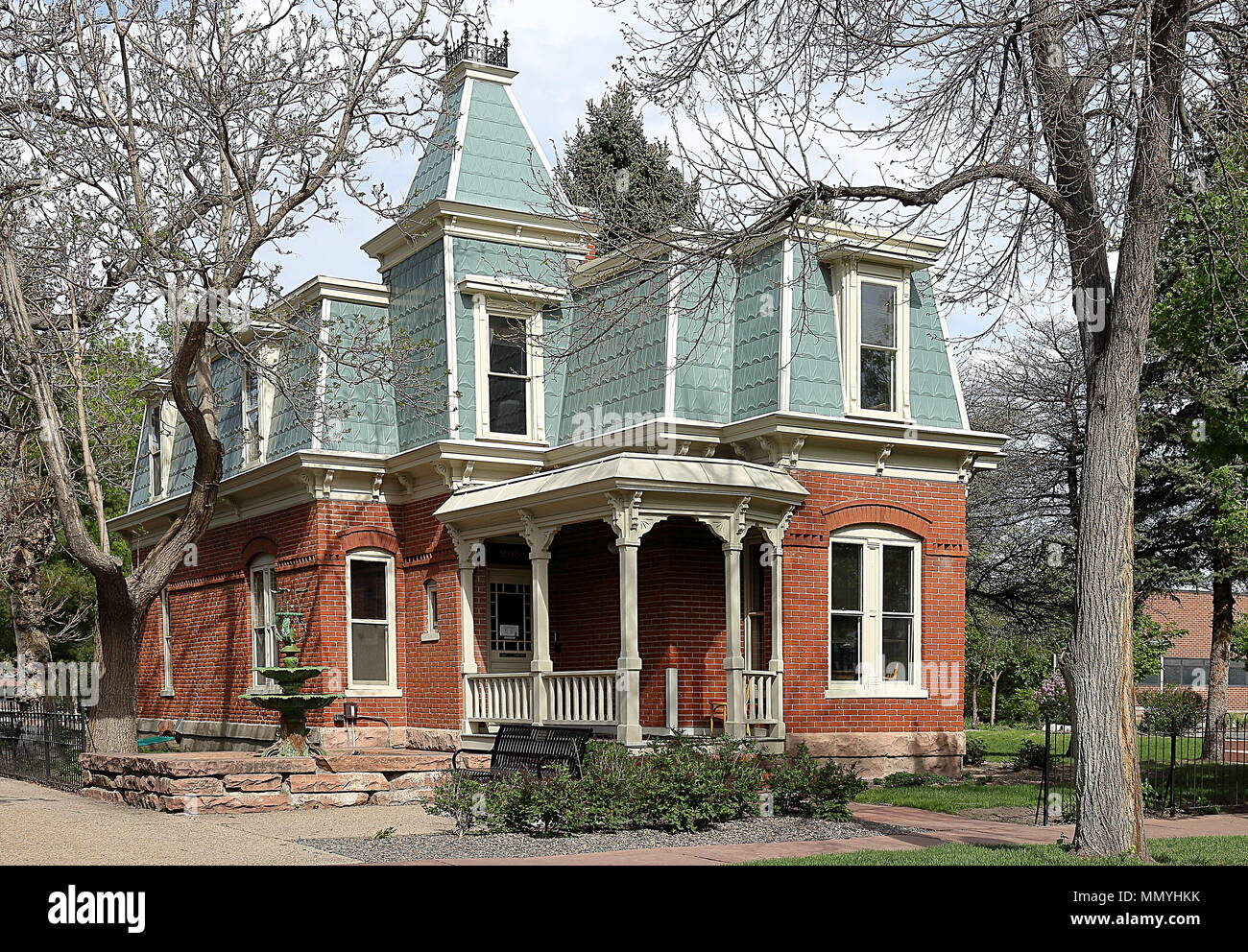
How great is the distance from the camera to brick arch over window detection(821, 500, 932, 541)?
725 inches

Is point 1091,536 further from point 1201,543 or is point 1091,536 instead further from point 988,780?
point 1201,543

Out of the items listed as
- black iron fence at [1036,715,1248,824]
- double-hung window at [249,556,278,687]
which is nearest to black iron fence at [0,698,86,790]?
double-hung window at [249,556,278,687]

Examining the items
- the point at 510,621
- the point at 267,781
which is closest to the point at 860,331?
the point at 510,621

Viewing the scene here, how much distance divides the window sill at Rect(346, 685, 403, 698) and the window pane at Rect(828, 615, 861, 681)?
7395 mm

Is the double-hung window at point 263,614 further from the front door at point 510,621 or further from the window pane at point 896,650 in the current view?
the window pane at point 896,650

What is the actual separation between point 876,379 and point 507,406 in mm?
5883

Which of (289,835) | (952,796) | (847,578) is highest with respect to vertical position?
(847,578)

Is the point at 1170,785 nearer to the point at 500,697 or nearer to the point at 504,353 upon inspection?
the point at 500,697

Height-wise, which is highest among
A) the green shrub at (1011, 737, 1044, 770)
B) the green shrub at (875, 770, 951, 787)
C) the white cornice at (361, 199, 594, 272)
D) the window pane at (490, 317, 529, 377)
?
the white cornice at (361, 199, 594, 272)

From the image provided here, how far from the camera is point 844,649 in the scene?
18.6 meters

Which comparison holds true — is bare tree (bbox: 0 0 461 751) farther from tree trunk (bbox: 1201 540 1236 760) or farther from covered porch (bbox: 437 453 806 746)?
tree trunk (bbox: 1201 540 1236 760)

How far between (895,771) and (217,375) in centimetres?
1519

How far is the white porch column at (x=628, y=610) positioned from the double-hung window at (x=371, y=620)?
6.46m

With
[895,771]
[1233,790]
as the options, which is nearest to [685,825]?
[895,771]
